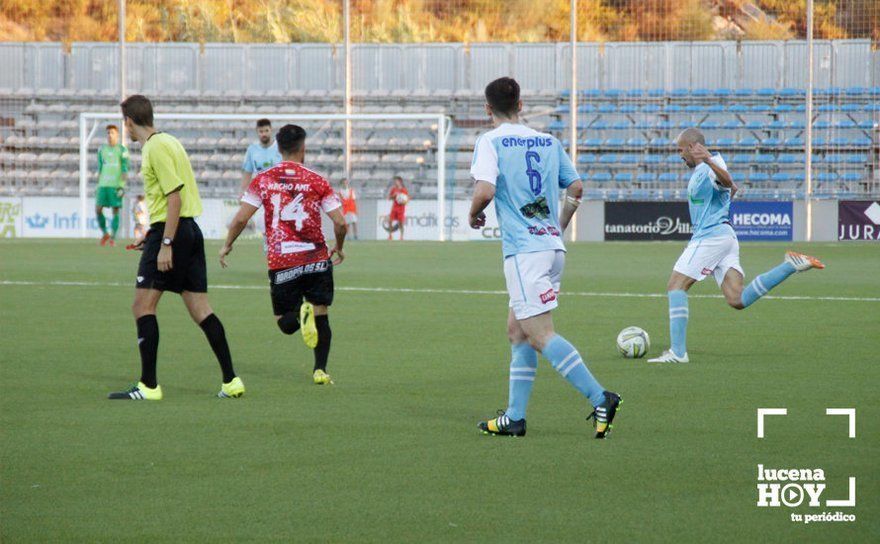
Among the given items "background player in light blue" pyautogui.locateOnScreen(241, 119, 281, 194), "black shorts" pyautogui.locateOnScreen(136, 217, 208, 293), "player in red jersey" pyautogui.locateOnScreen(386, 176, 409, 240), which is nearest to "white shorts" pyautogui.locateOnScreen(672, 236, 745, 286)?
"black shorts" pyautogui.locateOnScreen(136, 217, 208, 293)

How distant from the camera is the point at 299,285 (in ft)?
31.0

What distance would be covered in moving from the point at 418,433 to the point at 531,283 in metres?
1.09

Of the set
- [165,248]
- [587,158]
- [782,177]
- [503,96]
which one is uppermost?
[587,158]

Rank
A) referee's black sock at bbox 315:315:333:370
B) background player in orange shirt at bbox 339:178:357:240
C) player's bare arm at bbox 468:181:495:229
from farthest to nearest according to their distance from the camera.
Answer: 1. background player in orange shirt at bbox 339:178:357:240
2. referee's black sock at bbox 315:315:333:370
3. player's bare arm at bbox 468:181:495:229

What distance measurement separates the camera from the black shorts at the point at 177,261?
8.66 meters

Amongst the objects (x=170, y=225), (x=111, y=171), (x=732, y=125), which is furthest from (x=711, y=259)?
(x=732, y=125)

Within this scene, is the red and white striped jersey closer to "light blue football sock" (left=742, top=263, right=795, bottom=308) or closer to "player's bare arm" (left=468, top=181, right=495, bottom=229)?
"player's bare arm" (left=468, top=181, right=495, bottom=229)

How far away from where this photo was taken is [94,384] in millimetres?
9438

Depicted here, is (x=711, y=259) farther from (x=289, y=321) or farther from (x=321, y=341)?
(x=289, y=321)

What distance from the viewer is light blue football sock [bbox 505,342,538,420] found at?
7.32 m

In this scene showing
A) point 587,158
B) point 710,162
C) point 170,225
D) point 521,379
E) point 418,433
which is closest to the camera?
point 521,379

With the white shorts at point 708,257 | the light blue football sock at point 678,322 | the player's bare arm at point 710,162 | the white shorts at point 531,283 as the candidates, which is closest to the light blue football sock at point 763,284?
the white shorts at point 708,257

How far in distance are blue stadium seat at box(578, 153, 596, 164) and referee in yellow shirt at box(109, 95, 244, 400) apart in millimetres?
31759

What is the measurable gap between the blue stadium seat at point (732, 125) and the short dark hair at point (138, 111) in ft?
108
